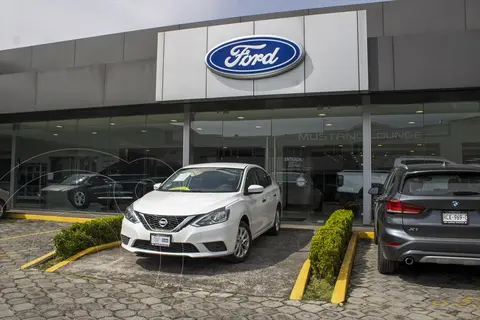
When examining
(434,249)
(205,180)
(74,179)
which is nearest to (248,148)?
(205,180)

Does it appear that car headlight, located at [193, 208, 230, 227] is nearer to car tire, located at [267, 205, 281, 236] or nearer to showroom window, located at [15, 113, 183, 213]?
car tire, located at [267, 205, 281, 236]

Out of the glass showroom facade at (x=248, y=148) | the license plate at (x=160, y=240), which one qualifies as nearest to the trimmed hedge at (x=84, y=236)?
the license plate at (x=160, y=240)

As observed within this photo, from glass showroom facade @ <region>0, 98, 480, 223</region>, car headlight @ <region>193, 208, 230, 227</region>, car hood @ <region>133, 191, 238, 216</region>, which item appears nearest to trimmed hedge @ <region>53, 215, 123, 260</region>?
car hood @ <region>133, 191, 238, 216</region>

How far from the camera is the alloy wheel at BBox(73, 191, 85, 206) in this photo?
45.5 feet

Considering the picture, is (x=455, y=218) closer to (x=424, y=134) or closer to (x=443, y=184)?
(x=443, y=184)

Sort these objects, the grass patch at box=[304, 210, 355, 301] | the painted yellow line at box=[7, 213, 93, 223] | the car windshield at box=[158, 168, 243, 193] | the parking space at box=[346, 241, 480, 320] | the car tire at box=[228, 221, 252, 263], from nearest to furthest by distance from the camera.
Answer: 1. the parking space at box=[346, 241, 480, 320]
2. the grass patch at box=[304, 210, 355, 301]
3. the car tire at box=[228, 221, 252, 263]
4. the car windshield at box=[158, 168, 243, 193]
5. the painted yellow line at box=[7, 213, 93, 223]

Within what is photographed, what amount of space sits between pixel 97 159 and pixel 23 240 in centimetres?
537

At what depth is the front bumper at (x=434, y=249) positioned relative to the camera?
16.8ft

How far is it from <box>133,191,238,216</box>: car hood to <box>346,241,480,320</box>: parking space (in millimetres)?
2351

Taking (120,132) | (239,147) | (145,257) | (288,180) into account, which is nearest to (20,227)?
(120,132)

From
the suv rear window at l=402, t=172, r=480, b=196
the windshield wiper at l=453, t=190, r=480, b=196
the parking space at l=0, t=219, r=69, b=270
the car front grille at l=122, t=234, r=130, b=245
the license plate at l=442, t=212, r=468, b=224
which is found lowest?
the parking space at l=0, t=219, r=69, b=270

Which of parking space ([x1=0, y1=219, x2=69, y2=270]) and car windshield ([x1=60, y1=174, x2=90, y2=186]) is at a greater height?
car windshield ([x1=60, y1=174, x2=90, y2=186])

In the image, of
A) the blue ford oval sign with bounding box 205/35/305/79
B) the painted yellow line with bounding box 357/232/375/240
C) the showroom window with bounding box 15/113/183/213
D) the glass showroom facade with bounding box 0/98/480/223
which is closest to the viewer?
the painted yellow line with bounding box 357/232/375/240

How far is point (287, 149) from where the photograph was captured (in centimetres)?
1223
